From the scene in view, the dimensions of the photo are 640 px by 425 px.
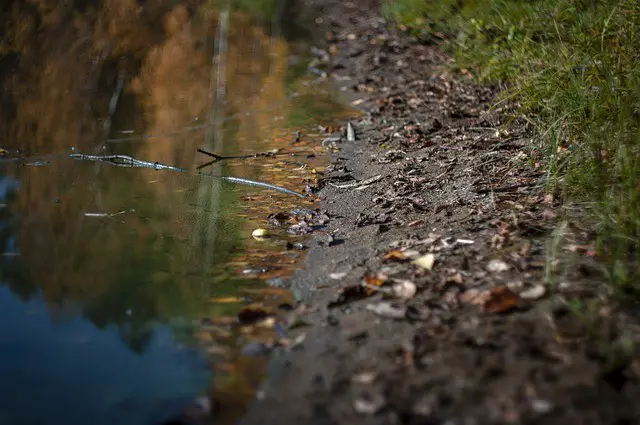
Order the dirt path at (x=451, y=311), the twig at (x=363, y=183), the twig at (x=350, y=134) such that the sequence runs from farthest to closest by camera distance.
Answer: the twig at (x=350, y=134) < the twig at (x=363, y=183) < the dirt path at (x=451, y=311)

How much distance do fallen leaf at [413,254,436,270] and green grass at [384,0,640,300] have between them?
718mm

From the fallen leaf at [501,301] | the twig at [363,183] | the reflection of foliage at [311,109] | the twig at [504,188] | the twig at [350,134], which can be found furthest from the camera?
the reflection of foliage at [311,109]

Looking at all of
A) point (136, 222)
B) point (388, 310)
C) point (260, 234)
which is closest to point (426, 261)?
point (388, 310)

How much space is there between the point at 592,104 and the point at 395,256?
4.51ft

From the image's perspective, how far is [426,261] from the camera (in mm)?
3041

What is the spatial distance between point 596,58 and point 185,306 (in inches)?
107

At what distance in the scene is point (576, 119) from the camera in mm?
3799

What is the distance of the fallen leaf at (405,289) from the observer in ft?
9.20

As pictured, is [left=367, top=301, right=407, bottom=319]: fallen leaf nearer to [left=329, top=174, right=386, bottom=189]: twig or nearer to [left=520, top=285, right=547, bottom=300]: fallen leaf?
[left=520, top=285, right=547, bottom=300]: fallen leaf

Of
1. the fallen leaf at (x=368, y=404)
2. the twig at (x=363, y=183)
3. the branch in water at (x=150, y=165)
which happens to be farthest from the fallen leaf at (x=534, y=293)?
the branch in water at (x=150, y=165)

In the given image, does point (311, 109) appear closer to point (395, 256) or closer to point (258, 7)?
point (395, 256)

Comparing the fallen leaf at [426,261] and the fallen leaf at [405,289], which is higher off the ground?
the fallen leaf at [426,261]

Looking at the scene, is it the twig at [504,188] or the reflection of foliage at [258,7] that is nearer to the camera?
the twig at [504,188]

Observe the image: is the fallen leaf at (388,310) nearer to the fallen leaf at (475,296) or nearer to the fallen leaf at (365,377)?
the fallen leaf at (475,296)
